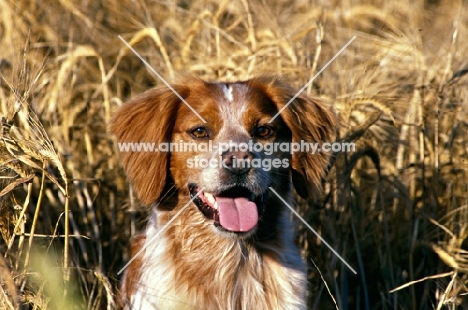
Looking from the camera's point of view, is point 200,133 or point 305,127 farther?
point 305,127

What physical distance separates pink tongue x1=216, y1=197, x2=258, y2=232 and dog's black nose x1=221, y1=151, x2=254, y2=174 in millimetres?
180

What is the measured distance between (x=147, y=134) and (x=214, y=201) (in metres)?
0.53

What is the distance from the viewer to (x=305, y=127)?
13.6ft

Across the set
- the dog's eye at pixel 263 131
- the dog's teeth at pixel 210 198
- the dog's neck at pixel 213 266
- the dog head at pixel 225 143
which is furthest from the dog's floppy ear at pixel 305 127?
the dog's teeth at pixel 210 198

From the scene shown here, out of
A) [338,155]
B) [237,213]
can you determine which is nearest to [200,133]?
[237,213]

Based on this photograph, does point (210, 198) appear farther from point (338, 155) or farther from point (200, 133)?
point (338, 155)

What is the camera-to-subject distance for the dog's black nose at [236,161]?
3658 mm

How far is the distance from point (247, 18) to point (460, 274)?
8.08 ft

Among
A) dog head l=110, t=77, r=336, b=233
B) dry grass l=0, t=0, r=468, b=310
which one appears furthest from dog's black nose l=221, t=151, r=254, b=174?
dry grass l=0, t=0, r=468, b=310

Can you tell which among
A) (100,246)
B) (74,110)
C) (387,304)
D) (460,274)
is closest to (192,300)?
(100,246)

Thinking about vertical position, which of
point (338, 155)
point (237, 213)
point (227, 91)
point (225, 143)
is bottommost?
point (237, 213)

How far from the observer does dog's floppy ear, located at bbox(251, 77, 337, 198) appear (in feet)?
13.4

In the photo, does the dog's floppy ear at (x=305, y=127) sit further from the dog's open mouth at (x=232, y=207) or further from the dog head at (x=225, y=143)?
the dog's open mouth at (x=232, y=207)

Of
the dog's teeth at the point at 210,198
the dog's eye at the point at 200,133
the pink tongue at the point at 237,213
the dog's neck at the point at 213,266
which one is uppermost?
the dog's eye at the point at 200,133
